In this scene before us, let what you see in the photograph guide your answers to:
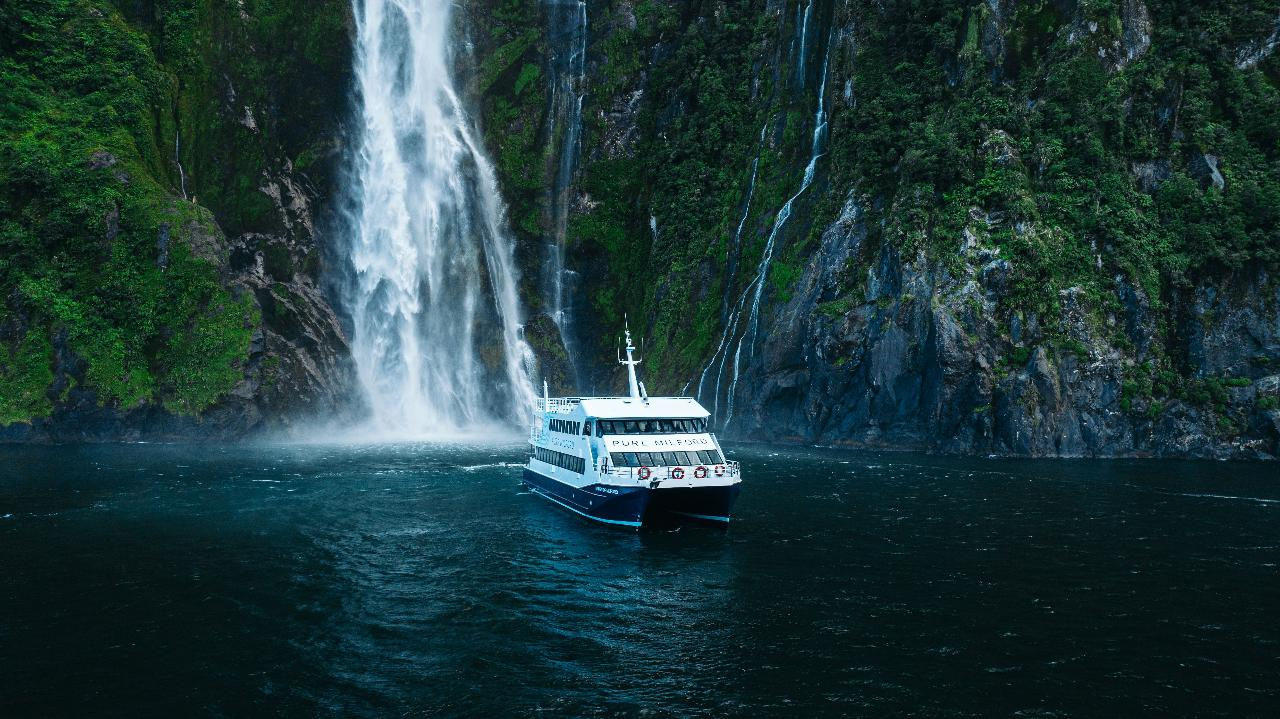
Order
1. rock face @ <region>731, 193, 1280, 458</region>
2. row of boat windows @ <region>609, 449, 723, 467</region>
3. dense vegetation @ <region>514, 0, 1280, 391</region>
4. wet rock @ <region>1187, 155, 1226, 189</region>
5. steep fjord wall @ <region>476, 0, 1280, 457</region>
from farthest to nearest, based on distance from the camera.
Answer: wet rock @ <region>1187, 155, 1226, 189</region> < dense vegetation @ <region>514, 0, 1280, 391</region> < steep fjord wall @ <region>476, 0, 1280, 457</region> < rock face @ <region>731, 193, 1280, 458</region> < row of boat windows @ <region>609, 449, 723, 467</region>

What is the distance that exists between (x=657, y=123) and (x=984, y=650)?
84629mm

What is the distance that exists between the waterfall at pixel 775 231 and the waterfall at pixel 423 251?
88.1 ft

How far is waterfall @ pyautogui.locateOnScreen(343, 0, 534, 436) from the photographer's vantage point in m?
87.2

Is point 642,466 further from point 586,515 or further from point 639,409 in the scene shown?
point 586,515

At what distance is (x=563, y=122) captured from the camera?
97.2m

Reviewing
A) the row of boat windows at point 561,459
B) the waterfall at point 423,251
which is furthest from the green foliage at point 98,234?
the row of boat windows at point 561,459

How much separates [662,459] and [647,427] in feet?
8.57

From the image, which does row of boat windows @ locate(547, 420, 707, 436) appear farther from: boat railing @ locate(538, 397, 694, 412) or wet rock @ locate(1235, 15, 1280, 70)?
wet rock @ locate(1235, 15, 1280, 70)

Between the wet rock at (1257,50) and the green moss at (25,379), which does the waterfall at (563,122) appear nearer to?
the green moss at (25,379)

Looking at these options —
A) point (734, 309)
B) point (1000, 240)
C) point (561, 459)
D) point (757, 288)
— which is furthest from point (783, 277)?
point (561, 459)

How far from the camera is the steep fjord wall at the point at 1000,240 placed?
57.8 m

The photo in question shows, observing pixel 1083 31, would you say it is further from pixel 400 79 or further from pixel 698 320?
pixel 400 79

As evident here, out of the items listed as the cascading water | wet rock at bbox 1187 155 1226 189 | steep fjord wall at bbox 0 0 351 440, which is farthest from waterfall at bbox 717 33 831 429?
steep fjord wall at bbox 0 0 351 440

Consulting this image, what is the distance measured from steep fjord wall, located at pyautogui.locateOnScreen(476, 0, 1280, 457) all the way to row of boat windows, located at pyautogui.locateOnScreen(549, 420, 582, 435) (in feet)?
99.9
